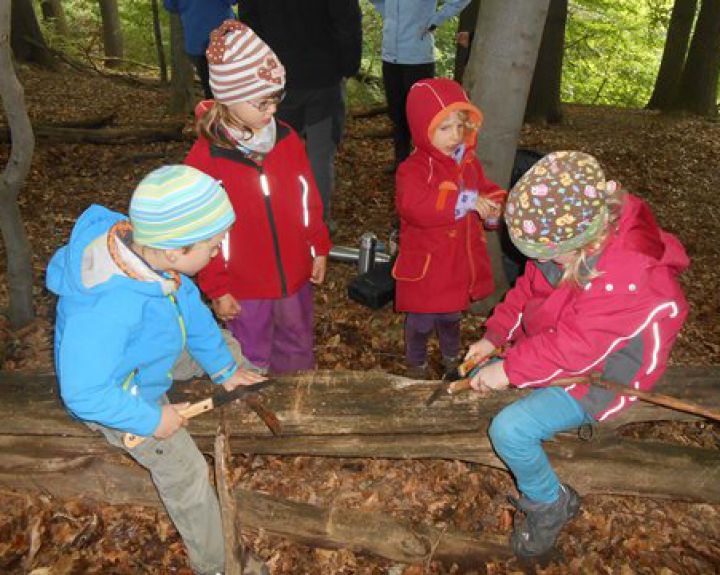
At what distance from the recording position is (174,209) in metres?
2.33

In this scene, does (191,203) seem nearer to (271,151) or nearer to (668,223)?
(271,151)

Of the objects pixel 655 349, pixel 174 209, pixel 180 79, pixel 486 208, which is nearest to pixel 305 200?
pixel 486 208

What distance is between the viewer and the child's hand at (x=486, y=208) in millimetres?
3818

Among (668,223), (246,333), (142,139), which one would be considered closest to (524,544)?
(246,333)

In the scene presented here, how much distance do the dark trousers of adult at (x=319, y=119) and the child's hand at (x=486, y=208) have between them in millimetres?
1920

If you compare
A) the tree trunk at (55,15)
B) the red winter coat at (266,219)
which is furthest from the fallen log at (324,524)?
the tree trunk at (55,15)

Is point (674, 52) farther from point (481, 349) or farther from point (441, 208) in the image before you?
point (481, 349)

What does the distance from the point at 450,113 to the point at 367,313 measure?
2.44m

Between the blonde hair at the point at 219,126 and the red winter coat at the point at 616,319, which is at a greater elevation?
the blonde hair at the point at 219,126

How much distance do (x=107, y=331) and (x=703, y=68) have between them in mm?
13976

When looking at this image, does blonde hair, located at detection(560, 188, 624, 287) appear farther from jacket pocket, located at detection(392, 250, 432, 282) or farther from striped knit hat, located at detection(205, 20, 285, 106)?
striped knit hat, located at detection(205, 20, 285, 106)

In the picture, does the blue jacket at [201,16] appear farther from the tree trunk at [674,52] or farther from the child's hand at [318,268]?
the tree trunk at [674,52]

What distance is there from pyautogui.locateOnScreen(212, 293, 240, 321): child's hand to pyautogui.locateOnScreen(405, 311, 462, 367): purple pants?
1.41 m

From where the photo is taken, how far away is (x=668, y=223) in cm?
746
